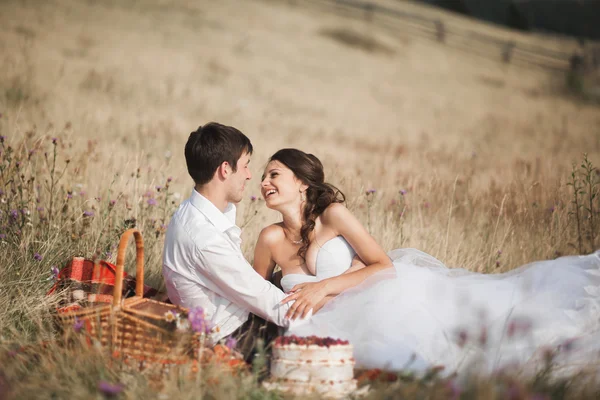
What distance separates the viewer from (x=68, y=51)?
14.4m

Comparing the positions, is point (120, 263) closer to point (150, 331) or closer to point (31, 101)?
point (150, 331)

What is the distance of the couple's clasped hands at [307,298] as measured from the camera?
323 centimetres

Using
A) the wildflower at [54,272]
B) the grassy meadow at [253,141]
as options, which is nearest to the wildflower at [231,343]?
the grassy meadow at [253,141]

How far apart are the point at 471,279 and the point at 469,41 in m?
29.6

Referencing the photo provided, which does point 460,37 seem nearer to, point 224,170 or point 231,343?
point 224,170

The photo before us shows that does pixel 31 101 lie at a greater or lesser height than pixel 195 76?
lesser

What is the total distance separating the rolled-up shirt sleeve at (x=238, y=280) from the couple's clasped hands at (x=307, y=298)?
0.06 m

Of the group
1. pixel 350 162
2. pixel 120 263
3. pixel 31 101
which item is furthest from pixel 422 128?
pixel 120 263

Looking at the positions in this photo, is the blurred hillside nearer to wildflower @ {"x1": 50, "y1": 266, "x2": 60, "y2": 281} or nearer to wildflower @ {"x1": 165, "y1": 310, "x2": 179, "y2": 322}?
wildflower @ {"x1": 50, "y1": 266, "x2": 60, "y2": 281}

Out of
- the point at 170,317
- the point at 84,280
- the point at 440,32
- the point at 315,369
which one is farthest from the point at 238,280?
the point at 440,32

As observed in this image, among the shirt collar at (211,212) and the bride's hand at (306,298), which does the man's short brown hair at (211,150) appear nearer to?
the shirt collar at (211,212)

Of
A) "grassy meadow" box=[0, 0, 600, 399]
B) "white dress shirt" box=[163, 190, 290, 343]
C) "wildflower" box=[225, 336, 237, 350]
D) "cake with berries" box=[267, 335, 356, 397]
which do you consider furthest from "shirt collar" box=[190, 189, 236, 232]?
"cake with berries" box=[267, 335, 356, 397]

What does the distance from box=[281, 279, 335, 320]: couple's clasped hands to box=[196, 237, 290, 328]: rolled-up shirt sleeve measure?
0.20 feet

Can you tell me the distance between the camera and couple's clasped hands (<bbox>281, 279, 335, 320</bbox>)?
3230 mm
